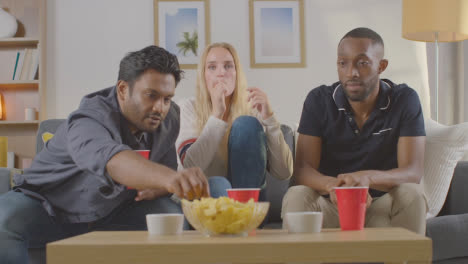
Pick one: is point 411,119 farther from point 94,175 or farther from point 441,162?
point 94,175

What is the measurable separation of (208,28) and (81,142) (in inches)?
103

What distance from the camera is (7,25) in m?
4.08

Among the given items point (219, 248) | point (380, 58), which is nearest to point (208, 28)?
point (380, 58)

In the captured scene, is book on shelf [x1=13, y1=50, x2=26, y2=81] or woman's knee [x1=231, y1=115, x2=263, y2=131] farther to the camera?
book on shelf [x1=13, y1=50, x2=26, y2=81]

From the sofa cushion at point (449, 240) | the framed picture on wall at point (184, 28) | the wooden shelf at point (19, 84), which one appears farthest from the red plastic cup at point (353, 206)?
the wooden shelf at point (19, 84)

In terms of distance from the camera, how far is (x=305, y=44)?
4.06m

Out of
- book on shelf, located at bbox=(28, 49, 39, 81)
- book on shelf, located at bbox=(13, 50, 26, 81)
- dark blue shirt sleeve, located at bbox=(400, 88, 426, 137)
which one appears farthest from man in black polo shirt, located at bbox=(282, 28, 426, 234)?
book on shelf, located at bbox=(13, 50, 26, 81)

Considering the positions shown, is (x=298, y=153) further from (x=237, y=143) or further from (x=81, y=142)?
(x=81, y=142)

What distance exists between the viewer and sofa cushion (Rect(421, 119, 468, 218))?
2.35 m

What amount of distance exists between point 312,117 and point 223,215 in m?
1.04

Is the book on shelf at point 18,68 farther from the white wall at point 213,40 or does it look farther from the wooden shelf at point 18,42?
the white wall at point 213,40

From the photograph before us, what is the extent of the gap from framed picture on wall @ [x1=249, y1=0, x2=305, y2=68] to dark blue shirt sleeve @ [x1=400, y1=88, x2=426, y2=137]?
195 cm

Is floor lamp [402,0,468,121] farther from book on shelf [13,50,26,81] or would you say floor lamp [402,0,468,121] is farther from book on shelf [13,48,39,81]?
book on shelf [13,50,26,81]

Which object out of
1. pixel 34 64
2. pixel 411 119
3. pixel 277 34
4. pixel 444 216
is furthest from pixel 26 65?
A: pixel 444 216
